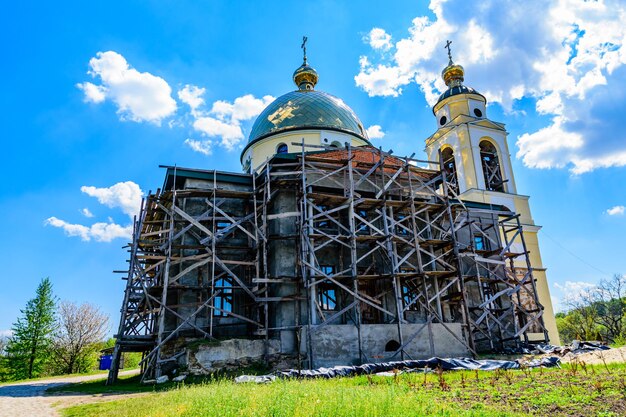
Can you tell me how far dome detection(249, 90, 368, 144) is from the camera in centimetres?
2311

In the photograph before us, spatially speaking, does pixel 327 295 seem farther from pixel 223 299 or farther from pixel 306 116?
pixel 306 116

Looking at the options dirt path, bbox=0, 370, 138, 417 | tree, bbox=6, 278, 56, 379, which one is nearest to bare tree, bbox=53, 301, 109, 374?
tree, bbox=6, 278, 56, 379

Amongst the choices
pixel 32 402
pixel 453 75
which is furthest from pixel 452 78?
pixel 32 402

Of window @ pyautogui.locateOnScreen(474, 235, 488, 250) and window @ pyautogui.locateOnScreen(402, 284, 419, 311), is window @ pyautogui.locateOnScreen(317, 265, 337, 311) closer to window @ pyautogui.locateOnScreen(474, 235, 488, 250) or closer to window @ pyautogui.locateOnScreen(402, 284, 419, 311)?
window @ pyautogui.locateOnScreen(402, 284, 419, 311)

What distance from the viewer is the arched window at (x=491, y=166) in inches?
1098

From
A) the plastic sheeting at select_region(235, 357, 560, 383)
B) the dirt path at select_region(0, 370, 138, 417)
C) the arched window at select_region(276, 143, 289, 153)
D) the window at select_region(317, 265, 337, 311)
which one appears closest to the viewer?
the dirt path at select_region(0, 370, 138, 417)

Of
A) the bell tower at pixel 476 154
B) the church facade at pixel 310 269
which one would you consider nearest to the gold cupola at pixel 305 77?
the church facade at pixel 310 269

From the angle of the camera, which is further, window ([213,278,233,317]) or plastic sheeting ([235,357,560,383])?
window ([213,278,233,317])

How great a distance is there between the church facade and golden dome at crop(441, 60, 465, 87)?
1198 cm

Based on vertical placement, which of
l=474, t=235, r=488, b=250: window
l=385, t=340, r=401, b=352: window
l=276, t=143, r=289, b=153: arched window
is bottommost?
l=385, t=340, r=401, b=352: window

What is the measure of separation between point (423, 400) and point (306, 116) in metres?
18.1

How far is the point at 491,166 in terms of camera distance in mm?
28922

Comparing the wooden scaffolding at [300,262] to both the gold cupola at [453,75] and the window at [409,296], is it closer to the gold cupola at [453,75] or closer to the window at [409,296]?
the window at [409,296]

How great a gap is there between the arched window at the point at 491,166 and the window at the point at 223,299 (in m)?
17.9
